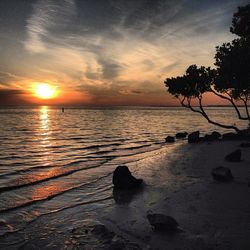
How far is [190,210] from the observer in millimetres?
10930

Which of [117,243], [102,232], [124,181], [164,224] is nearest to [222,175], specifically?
[124,181]

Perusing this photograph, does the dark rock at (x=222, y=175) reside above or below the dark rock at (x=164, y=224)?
above

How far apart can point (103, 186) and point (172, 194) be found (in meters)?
4.23

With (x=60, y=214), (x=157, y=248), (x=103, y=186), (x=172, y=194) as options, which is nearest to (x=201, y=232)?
(x=157, y=248)

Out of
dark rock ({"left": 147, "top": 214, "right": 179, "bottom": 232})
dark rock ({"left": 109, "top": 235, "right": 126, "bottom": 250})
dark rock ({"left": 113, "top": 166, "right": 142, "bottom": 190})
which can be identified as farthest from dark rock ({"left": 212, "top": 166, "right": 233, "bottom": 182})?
dark rock ({"left": 109, "top": 235, "right": 126, "bottom": 250})

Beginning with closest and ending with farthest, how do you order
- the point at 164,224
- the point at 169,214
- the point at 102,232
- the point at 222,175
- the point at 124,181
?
the point at 164,224, the point at 102,232, the point at 169,214, the point at 222,175, the point at 124,181

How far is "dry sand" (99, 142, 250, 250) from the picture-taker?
27.5 feet

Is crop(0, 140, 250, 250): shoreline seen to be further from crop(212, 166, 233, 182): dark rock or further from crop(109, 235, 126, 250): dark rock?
crop(212, 166, 233, 182): dark rock

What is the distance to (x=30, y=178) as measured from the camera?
17688 mm

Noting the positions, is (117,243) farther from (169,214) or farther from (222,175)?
(222,175)

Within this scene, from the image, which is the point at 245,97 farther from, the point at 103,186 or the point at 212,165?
the point at 103,186

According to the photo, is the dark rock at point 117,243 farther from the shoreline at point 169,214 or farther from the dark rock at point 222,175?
the dark rock at point 222,175

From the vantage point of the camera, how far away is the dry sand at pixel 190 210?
8.38m

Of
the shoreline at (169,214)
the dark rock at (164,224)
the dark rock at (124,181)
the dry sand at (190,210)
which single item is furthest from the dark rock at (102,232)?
the dark rock at (124,181)
